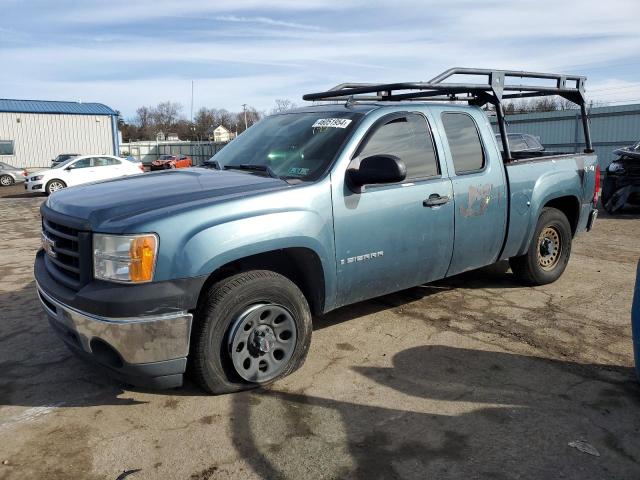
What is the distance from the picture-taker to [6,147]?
35.0 meters

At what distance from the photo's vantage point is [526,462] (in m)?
2.76

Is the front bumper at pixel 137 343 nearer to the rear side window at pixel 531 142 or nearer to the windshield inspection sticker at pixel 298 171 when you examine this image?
the windshield inspection sticker at pixel 298 171

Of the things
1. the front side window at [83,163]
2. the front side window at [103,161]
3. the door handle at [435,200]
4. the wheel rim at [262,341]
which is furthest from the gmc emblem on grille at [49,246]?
the front side window at [83,163]

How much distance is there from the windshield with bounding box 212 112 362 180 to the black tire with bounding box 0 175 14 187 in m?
28.3

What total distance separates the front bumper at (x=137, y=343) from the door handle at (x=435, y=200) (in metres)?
2.08

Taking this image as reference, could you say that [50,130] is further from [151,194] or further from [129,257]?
[129,257]

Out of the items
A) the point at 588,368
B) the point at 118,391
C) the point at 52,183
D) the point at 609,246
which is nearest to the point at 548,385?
the point at 588,368

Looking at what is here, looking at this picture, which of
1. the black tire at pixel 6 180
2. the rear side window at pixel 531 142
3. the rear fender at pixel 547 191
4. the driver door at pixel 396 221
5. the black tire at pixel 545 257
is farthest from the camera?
the black tire at pixel 6 180

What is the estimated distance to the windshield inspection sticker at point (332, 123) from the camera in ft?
13.3

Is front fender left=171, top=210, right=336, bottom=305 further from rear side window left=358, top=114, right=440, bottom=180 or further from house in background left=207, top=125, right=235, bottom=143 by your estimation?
house in background left=207, top=125, right=235, bottom=143

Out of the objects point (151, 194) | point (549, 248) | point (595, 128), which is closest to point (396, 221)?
point (151, 194)

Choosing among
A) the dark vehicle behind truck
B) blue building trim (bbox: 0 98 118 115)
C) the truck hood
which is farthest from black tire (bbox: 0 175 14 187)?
the truck hood

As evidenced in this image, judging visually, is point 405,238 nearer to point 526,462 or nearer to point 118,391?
point 526,462

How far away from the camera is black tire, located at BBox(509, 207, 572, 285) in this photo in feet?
18.2
